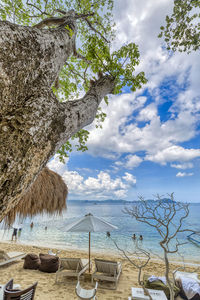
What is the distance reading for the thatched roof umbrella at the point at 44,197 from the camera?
4.96m

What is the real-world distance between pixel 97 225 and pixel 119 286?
84.2 inches

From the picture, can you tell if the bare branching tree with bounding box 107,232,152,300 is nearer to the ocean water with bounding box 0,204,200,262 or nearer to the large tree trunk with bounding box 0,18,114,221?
the ocean water with bounding box 0,204,200,262

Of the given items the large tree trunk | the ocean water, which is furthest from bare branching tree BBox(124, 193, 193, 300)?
the large tree trunk

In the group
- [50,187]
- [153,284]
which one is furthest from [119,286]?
[50,187]

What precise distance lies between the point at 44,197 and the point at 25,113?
4.75 meters

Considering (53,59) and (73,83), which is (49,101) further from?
(73,83)

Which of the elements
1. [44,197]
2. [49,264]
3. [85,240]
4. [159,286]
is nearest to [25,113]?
[44,197]

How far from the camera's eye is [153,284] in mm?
4914

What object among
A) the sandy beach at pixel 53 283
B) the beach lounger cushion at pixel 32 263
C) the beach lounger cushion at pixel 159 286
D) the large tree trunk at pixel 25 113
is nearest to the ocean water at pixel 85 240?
the beach lounger cushion at pixel 159 286

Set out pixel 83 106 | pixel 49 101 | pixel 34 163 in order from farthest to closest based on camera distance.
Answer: pixel 83 106, pixel 49 101, pixel 34 163

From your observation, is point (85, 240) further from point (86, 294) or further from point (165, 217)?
point (165, 217)

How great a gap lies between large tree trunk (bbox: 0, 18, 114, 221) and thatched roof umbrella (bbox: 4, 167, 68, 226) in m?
4.06

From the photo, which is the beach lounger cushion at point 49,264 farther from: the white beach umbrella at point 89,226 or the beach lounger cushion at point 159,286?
the beach lounger cushion at point 159,286

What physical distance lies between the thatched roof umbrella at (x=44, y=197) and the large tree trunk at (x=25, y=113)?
406 cm
